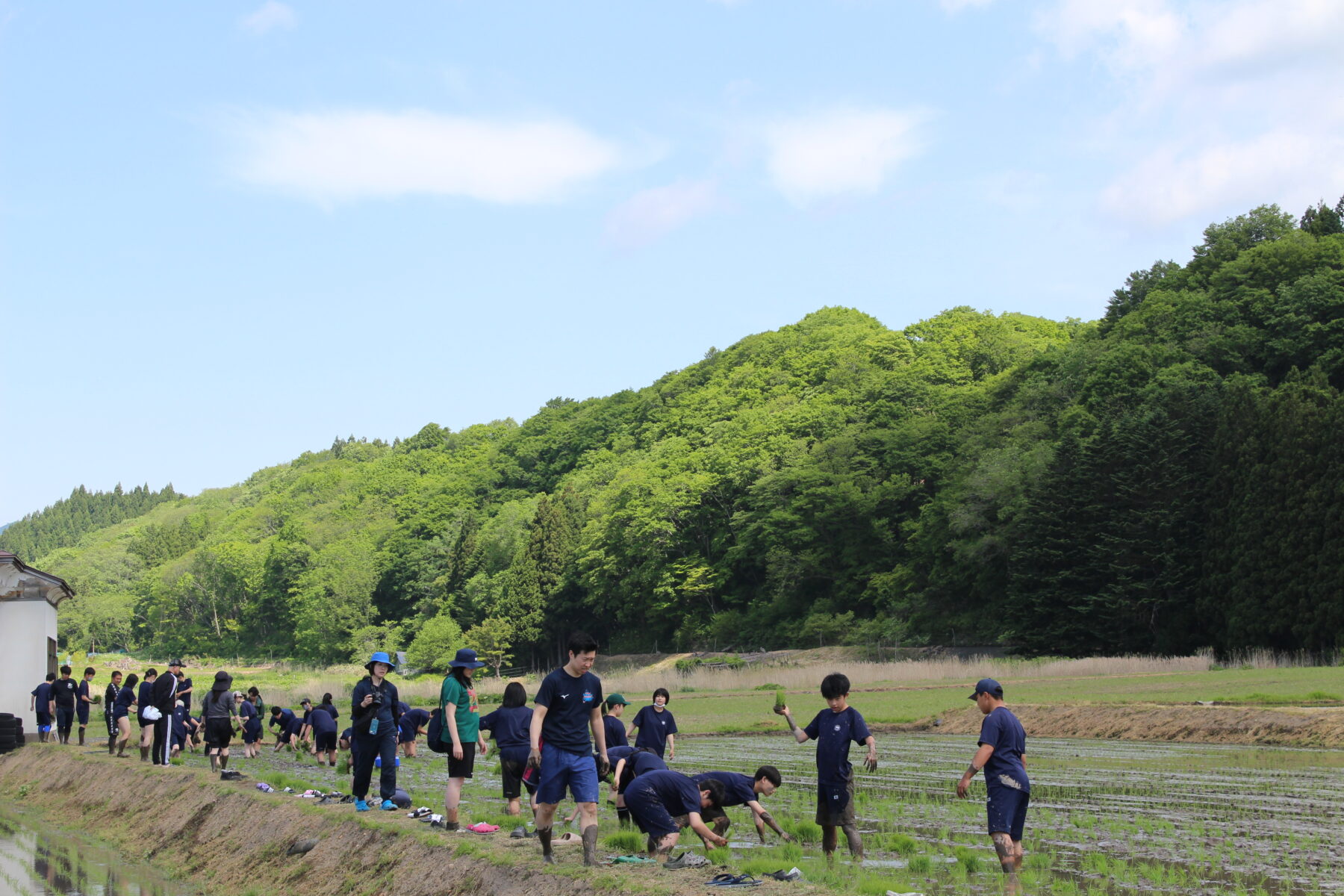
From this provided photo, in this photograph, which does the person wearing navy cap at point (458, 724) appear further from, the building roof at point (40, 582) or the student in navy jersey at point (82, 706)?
the building roof at point (40, 582)

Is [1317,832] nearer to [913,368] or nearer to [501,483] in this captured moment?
[913,368]

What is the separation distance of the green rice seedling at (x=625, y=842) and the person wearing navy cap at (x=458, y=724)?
1860mm

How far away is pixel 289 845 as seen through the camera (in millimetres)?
13875

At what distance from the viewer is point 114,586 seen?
6334 inches

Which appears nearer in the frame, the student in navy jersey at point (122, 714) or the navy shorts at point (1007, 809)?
the navy shorts at point (1007, 809)

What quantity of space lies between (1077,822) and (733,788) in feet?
15.7

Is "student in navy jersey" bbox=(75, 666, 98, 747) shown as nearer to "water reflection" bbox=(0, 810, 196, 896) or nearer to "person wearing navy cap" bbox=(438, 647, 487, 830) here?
"water reflection" bbox=(0, 810, 196, 896)

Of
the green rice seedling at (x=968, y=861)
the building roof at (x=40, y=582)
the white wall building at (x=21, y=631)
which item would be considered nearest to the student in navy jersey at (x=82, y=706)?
the white wall building at (x=21, y=631)

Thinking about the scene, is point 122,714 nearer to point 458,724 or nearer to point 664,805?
point 458,724

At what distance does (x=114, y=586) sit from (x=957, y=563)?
132 m

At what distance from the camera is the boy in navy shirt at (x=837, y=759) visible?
10.6m

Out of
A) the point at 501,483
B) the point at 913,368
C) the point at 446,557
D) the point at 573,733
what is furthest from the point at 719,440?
the point at 573,733

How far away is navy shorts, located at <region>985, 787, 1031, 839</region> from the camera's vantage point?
954cm

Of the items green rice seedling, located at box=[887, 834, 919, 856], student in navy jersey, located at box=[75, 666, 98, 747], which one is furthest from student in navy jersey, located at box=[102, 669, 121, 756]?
green rice seedling, located at box=[887, 834, 919, 856]
